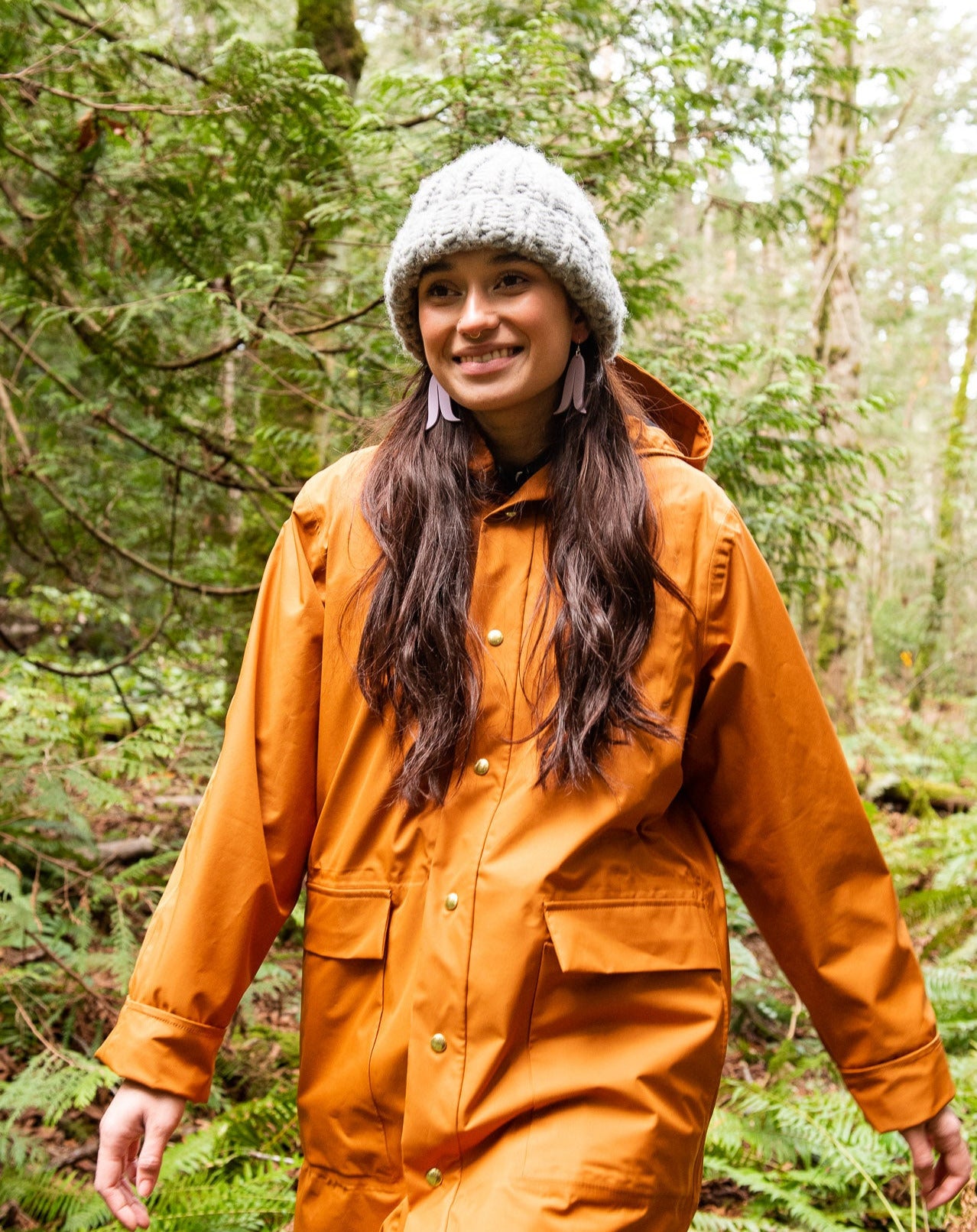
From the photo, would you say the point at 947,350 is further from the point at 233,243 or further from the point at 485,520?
the point at 485,520

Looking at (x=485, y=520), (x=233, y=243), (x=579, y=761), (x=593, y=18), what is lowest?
(x=579, y=761)

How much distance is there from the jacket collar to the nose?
30cm

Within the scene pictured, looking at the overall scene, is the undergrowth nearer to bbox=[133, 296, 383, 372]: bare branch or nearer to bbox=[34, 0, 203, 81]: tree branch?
bbox=[133, 296, 383, 372]: bare branch

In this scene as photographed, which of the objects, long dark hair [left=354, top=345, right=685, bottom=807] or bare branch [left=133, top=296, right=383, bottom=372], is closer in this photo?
long dark hair [left=354, top=345, right=685, bottom=807]

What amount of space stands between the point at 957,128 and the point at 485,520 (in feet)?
78.7

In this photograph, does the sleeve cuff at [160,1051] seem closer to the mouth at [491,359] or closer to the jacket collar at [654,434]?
the jacket collar at [654,434]

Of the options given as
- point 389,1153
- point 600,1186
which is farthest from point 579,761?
point 389,1153

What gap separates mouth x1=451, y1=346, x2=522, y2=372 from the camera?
7.55 ft

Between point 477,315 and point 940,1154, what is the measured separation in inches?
83.8

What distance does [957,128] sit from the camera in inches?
856

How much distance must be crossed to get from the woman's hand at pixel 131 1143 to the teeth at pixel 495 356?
167 cm

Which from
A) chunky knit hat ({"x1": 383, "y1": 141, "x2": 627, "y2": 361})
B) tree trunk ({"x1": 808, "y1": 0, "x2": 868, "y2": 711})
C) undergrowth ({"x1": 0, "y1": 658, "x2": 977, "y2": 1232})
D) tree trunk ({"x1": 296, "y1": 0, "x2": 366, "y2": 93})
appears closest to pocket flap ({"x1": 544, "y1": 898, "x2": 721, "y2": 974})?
chunky knit hat ({"x1": 383, "y1": 141, "x2": 627, "y2": 361})

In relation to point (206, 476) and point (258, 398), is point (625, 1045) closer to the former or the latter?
point (206, 476)

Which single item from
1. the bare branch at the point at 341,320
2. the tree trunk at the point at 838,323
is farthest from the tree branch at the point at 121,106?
the tree trunk at the point at 838,323
